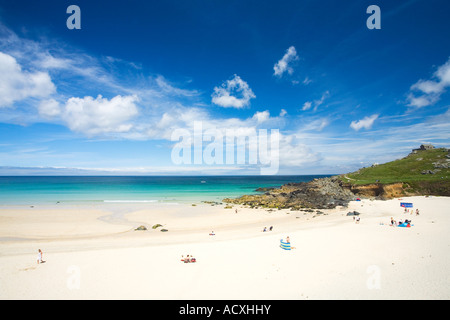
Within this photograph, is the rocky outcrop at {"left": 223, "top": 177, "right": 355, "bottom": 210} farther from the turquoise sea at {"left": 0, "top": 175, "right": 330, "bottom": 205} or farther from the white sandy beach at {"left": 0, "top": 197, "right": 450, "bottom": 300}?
Answer: the white sandy beach at {"left": 0, "top": 197, "right": 450, "bottom": 300}

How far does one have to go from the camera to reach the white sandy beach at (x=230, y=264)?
11398 mm

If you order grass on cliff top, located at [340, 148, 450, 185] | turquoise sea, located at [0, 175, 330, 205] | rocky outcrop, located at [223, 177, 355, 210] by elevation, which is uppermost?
grass on cliff top, located at [340, 148, 450, 185]

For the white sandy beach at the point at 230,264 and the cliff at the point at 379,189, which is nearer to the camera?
the white sandy beach at the point at 230,264

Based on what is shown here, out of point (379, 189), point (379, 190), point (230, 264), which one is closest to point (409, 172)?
point (379, 189)

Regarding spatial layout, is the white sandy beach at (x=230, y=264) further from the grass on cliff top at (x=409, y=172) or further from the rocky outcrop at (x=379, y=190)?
the grass on cliff top at (x=409, y=172)

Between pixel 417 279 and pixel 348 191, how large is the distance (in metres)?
54.2

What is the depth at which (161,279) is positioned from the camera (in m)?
12.9

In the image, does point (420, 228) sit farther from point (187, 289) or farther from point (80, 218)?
point (80, 218)

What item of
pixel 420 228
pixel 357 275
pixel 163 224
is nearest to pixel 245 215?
pixel 163 224

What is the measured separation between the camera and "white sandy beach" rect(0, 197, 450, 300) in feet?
37.4

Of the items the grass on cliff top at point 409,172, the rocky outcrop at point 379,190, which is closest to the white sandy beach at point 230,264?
the rocky outcrop at point 379,190

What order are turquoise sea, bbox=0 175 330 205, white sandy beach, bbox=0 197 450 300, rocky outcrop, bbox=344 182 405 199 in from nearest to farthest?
white sandy beach, bbox=0 197 450 300, rocky outcrop, bbox=344 182 405 199, turquoise sea, bbox=0 175 330 205

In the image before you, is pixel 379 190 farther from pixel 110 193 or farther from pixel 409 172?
pixel 110 193

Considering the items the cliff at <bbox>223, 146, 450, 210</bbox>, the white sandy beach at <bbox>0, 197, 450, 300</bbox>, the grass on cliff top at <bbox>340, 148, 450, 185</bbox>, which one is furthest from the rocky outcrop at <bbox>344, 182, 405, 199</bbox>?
the white sandy beach at <bbox>0, 197, 450, 300</bbox>
